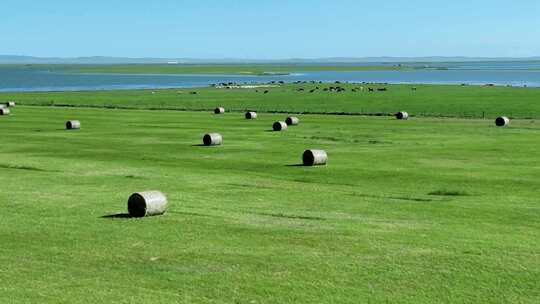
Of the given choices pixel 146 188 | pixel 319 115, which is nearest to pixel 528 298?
pixel 146 188

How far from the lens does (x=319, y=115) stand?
70000 millimetres

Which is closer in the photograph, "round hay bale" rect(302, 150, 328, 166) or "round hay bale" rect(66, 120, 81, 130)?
"round hay bale" rect(302, 150, 328, 166)

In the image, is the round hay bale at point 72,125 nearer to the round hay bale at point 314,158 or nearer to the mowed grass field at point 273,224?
the mowed grass field at point 273,224

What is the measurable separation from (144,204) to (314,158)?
503 inches

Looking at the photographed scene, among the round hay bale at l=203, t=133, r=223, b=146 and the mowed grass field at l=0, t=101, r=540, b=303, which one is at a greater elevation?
the mowed grass field at l=0, t=101, r=540, b=303

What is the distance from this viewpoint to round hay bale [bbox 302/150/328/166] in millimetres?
33219

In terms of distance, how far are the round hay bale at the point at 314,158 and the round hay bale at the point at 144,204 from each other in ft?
40.2

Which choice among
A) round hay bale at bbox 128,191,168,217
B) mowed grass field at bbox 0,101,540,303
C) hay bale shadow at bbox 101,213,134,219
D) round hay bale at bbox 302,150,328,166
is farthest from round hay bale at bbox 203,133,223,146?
round hay bale at bbox 128,191,168,217

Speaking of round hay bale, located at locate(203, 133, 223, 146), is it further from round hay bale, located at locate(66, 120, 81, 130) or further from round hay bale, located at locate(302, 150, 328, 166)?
round hay bale, located at locate(66, 120, 81, 130)

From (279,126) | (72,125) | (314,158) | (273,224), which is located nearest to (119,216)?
(273,224)

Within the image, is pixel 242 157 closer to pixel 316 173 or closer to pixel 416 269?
pixel 316 173

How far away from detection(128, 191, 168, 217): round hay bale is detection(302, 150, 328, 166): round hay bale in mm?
12263

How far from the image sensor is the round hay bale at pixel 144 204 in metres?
21.5

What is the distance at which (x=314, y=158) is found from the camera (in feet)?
109
